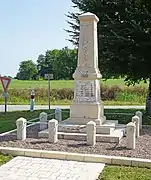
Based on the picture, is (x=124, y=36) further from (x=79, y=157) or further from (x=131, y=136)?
(x=79, y=157)

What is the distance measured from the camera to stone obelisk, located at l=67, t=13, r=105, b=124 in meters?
9.97

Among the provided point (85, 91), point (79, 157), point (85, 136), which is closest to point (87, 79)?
point (85, 91)

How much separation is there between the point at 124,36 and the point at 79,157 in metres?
7.67

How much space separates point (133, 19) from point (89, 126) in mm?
7024

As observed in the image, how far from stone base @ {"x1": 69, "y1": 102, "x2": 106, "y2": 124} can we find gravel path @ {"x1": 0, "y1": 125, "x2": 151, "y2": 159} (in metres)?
1.25

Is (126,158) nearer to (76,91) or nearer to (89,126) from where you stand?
(89,126)

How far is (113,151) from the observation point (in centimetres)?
765

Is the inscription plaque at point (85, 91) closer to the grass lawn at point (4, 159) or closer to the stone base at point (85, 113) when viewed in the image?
the stone base at point (85, 113)

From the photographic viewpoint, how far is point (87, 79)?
10023mm

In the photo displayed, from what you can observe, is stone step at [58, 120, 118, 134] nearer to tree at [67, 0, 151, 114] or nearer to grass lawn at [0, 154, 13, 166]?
grass lawn at [0, 154, 13, 166]

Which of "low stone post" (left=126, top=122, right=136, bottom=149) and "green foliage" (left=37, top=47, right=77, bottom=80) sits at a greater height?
"green foliage" (left=37, top=47, right=77, bottom=80)

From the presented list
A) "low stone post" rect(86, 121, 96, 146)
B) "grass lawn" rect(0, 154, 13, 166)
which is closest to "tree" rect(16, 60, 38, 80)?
"low stone post" rect(86, 121, 96, 146)

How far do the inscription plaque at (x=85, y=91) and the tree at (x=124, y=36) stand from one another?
3453 millimetres

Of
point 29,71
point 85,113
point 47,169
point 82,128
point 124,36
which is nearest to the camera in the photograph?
point 47,169
